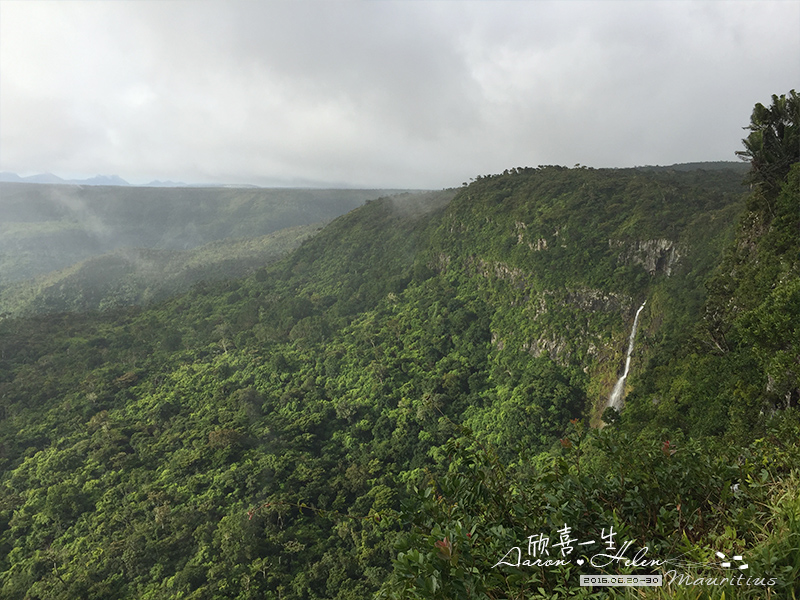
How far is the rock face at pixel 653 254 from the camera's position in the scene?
40406mm

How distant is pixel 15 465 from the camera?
44531 mm

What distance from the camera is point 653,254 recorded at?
42594mm

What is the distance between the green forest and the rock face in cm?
36

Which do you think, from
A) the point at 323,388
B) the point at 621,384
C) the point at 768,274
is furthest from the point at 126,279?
the point at 768,274

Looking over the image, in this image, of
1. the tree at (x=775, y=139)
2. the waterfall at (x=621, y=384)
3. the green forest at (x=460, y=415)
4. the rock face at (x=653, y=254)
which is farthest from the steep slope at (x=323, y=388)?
the tree at (x=775, y=139)

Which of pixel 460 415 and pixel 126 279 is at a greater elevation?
pixel 126 279

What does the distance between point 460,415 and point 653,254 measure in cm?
2818

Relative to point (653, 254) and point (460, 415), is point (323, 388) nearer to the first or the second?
point (460, 415)

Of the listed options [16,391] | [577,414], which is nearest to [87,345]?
[16,391]

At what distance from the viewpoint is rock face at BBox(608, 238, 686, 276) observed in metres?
40.4

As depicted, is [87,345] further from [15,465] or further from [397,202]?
[397,202]

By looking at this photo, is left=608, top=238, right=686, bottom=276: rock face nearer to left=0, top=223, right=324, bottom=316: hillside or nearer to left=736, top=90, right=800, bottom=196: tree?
left=736, top=90, right=800, bottom=196: tree

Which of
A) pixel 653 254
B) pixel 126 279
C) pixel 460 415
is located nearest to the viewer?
pixel 653 254

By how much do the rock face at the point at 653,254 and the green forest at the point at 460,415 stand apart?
359 millimetres
